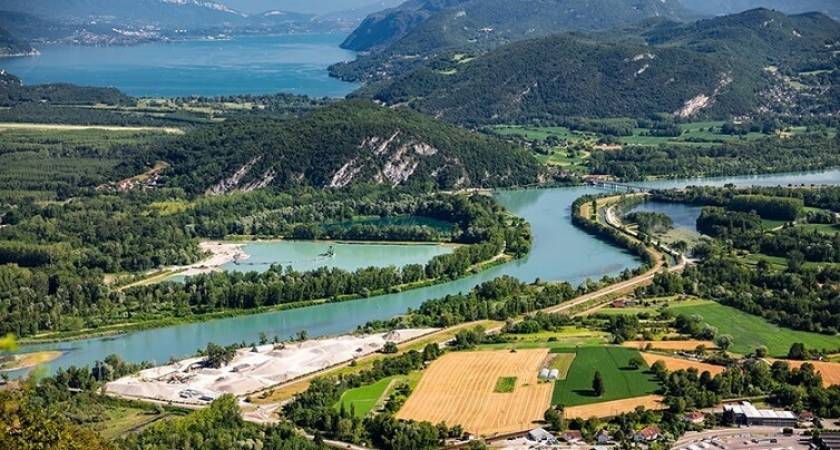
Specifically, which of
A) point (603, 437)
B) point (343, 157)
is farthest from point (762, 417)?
point (343, 157)

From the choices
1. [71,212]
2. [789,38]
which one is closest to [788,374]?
[71,212]

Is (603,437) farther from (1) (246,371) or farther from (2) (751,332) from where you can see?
(1) (246,371)

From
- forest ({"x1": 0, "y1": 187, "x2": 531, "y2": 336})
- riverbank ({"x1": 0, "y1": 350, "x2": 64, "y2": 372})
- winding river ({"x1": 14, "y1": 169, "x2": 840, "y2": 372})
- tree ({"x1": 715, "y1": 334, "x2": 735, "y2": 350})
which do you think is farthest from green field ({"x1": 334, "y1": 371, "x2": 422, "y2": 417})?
forest ({"x1": 0, "y1": 187, "x2": 531, "y2": 336})

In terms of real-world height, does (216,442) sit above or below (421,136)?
below

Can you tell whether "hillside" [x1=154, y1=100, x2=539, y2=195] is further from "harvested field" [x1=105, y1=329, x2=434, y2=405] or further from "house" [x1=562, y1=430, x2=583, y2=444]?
Answer: "house" [x1=562, y1=430, x2=583, y2=444]

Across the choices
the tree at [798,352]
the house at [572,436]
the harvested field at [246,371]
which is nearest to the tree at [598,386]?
the house at [572,436]

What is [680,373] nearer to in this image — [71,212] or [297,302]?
[297,302]
